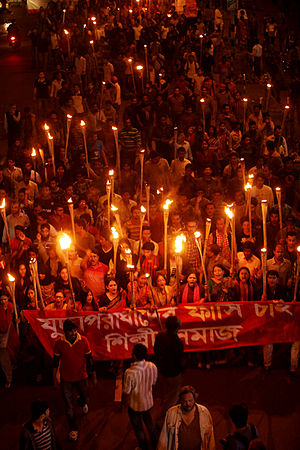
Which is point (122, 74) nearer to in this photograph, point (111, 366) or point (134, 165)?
point (134, 165)

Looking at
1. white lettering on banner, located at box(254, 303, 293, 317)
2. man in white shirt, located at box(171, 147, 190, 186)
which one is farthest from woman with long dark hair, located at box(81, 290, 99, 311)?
man in white shirt, located at box(171, 147, 190, 186)

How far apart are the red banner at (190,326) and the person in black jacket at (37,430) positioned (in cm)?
205

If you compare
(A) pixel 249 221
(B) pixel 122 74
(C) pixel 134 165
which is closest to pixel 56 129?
(C) pixel 134 165

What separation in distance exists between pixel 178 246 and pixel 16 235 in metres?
2.73

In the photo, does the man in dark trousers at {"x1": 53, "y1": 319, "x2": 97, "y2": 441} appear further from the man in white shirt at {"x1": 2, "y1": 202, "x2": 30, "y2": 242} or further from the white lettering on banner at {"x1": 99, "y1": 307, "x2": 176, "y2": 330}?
the man in white shirt at {"x1": 2, "y1": 202, "x2": 30, "y2": 242}

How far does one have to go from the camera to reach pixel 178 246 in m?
8.58

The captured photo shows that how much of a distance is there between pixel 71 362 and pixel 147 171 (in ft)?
19.3

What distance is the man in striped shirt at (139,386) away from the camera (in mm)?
6555

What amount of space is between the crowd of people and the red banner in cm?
21

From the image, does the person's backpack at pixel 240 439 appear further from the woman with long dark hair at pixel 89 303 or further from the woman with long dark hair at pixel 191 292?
the woman with long dark hair at pixel 89 303

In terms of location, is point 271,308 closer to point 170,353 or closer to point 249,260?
point 249,260

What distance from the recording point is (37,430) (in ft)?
19.5

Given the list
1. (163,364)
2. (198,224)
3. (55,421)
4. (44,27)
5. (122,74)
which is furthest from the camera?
(44,27)

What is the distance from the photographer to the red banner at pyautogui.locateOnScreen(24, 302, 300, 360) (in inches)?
316
